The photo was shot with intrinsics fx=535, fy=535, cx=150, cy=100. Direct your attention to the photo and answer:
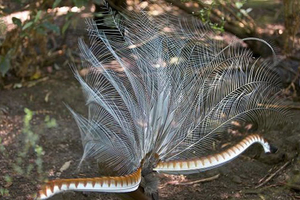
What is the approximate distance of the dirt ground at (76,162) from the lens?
3871mm

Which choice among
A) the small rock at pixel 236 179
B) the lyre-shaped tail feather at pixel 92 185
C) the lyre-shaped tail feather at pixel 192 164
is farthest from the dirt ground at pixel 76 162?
the lyre-shaped tail feather at pixel 92 185

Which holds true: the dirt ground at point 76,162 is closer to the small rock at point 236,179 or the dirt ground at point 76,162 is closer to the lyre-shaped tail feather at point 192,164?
the small rock at point 236,179

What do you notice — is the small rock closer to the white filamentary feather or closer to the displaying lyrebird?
the displaying lyrebird

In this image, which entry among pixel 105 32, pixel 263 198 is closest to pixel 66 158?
pixel 105 32

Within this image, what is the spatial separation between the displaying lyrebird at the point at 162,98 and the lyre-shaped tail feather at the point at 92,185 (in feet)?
0.55

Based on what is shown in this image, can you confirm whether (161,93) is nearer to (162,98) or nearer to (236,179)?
(162,98)

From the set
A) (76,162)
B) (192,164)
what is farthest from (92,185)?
(76,162)

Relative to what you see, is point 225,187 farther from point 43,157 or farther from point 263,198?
point 43,157

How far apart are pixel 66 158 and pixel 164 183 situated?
88cm

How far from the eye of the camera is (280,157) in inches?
167

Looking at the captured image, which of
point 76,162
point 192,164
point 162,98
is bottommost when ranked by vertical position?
point 76,162

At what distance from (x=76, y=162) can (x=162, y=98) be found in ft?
4.55

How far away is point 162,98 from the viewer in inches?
129

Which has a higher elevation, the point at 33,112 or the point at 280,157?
the point at 33,112
